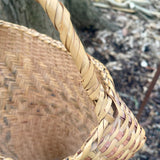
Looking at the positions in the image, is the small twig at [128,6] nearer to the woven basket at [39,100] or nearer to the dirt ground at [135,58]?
the dirt ground at [135,58]

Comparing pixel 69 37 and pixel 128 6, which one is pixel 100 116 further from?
pixel 128 6

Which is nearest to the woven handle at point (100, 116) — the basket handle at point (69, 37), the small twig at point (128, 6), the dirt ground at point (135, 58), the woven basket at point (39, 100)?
the basket handle at point (69, 37)

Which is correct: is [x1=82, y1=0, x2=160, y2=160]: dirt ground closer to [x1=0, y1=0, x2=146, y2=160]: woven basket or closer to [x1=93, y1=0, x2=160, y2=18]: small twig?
[x1=93, y1=0, x2=160, y2=18]: small twig

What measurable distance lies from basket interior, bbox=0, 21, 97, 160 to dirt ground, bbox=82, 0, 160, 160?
0.38m

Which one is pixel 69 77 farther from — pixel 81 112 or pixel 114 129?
pixel 114 129

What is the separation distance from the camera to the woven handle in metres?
0.52

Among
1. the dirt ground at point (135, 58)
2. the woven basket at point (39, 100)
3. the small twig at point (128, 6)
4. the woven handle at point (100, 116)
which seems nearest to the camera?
the woven handle at point (100, 116)

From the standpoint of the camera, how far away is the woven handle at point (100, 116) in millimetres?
516

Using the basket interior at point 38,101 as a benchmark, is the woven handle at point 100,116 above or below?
above

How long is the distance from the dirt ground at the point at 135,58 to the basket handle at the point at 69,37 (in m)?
0.73

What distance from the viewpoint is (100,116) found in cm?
56

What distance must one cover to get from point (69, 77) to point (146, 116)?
57cm

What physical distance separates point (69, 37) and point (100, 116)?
192mm

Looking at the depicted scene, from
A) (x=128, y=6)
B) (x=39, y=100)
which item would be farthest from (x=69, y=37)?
(x=128, y=6)
